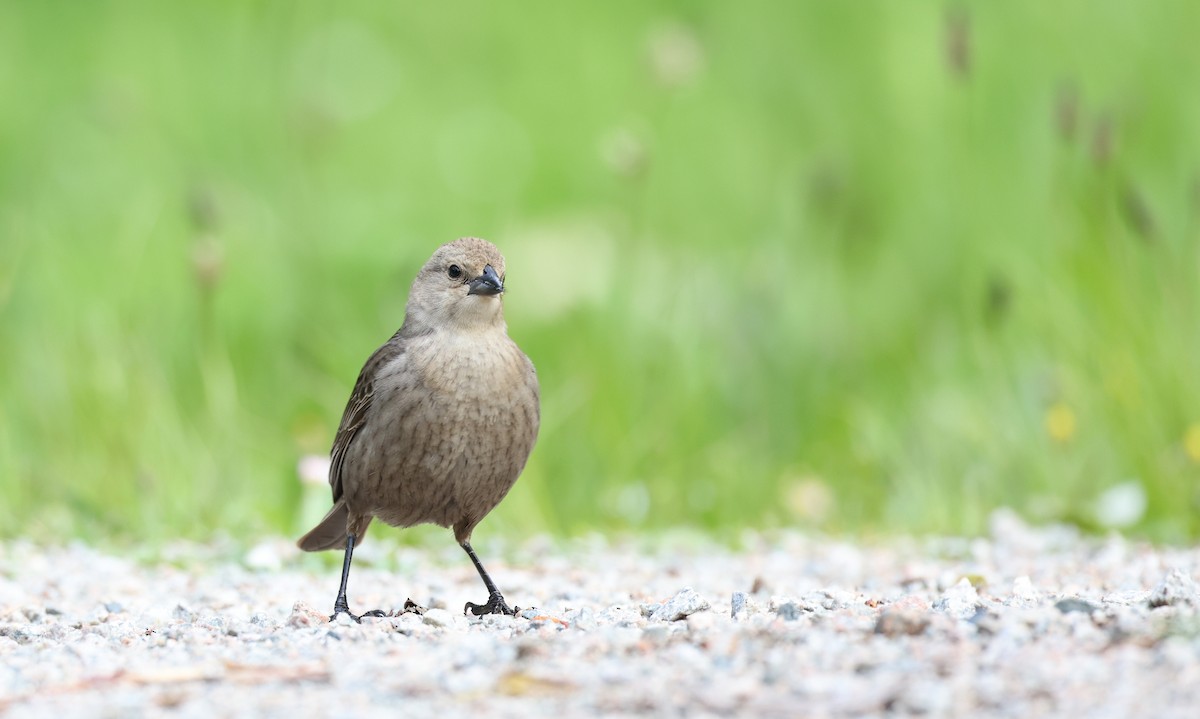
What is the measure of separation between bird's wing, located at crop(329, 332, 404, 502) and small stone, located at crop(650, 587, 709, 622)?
1324 millimetres

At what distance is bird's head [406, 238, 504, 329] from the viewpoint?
5211mm

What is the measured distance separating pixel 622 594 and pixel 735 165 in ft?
19.2

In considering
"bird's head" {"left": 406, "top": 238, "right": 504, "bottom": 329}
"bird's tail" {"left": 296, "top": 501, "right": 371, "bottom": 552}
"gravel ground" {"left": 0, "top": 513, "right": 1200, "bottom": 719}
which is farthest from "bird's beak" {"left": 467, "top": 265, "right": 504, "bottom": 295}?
"gravel ground" {"left": 0, "top": 513, "right": 1200, "bottom": 719}

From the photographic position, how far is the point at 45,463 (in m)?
7.17

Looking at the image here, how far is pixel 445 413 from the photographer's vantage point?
498 centimetres

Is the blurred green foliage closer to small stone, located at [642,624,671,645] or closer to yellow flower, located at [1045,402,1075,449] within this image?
yellow flower, located at [1045,402,1075,449]

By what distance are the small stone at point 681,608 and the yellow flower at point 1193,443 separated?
10.2 feet

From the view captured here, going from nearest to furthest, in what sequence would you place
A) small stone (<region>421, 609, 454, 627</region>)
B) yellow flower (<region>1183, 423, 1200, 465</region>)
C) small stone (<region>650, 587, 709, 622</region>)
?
small stone (<region>650, 587, 709, 622</region>)
small stone (<region>421, 609, 454, 627</region>)
yellow flower (<region>1183, 423, 1200, 465</region>)

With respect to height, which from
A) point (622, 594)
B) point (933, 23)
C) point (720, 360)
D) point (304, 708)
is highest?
point (933, 23)

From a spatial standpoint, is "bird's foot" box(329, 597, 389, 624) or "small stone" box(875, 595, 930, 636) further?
"bird's foot" box(329, 597, 389, 624)

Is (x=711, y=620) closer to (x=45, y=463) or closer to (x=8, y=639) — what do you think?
(x=8, y=639)

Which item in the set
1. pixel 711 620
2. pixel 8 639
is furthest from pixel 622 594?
pixel 8 639

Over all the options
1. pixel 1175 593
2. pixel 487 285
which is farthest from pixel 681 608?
pixel 487 285

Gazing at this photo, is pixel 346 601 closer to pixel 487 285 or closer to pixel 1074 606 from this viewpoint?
pixel 487 285
